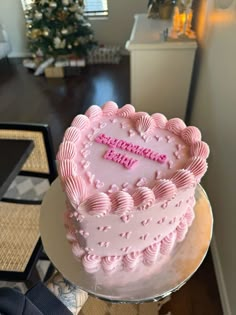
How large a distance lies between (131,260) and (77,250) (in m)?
0.16

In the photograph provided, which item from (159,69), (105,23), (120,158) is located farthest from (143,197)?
(105,23)

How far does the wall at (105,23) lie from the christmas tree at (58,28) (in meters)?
0.56

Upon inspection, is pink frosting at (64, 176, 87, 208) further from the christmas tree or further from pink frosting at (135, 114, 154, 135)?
the christmas tree

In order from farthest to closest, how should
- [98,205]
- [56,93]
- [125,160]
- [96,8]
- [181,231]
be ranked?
[96,8]
[56,93]
[181,231]
[125,160]
[98,205]

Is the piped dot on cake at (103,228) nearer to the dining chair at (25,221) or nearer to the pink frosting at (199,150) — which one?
the pink frosting at (199,150)

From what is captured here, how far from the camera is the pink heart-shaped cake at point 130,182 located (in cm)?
69

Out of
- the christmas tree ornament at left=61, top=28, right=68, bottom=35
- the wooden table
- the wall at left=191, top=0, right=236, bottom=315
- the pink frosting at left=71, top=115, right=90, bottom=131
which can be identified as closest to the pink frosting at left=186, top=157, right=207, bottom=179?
the pink frosting at left=71, top=115, right=90, bottom=131

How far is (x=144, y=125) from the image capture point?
2.88 ft

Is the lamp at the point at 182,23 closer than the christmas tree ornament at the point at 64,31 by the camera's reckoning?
Yes

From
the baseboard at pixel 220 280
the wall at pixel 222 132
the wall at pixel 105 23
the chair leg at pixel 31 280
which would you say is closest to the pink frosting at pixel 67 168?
the chair leg at pixel 31 280

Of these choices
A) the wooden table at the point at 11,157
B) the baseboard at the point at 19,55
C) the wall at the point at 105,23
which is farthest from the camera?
the baseboard at the point at 19,55

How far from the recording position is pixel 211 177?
5.30ft

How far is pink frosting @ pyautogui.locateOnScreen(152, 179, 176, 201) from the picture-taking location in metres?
0.69

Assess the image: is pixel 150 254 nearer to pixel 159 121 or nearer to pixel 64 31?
pixel 159 121
